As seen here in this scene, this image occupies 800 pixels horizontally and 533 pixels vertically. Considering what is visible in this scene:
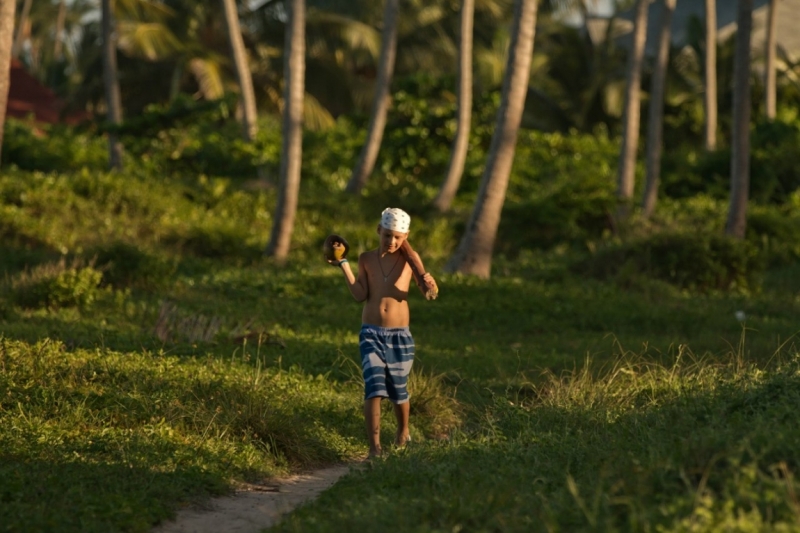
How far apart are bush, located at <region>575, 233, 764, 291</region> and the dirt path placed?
34.8 ft

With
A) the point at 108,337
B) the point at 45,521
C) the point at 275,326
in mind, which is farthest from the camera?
the point at 275,326

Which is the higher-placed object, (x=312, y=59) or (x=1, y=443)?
(x=312, y=59)

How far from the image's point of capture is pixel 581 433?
26.7ft

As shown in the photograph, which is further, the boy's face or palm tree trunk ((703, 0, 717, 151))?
palm tree trunk ((703, 0, 717, 151))

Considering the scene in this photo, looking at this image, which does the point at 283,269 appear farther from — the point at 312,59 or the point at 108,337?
the point at 312,59

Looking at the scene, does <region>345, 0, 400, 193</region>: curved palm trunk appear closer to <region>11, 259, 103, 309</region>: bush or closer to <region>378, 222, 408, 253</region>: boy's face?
<region>11, 259, 103, 309</region>: bush

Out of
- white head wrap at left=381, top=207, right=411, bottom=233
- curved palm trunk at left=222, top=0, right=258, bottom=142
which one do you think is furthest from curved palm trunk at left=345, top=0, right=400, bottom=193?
white head wrap at left=381, top=207, right=411, bottom=233

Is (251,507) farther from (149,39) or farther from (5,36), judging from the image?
(149,39)

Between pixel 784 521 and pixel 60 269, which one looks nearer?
pixel 784 521

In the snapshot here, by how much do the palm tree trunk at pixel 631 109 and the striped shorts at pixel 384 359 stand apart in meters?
16.1

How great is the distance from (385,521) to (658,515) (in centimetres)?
131

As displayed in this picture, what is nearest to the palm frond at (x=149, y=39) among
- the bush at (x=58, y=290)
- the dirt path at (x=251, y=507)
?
the bush at (x=58, y=290)

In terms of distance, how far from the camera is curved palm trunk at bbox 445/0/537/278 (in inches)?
705

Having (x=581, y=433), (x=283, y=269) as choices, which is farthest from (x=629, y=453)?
(x=283, y=269)
